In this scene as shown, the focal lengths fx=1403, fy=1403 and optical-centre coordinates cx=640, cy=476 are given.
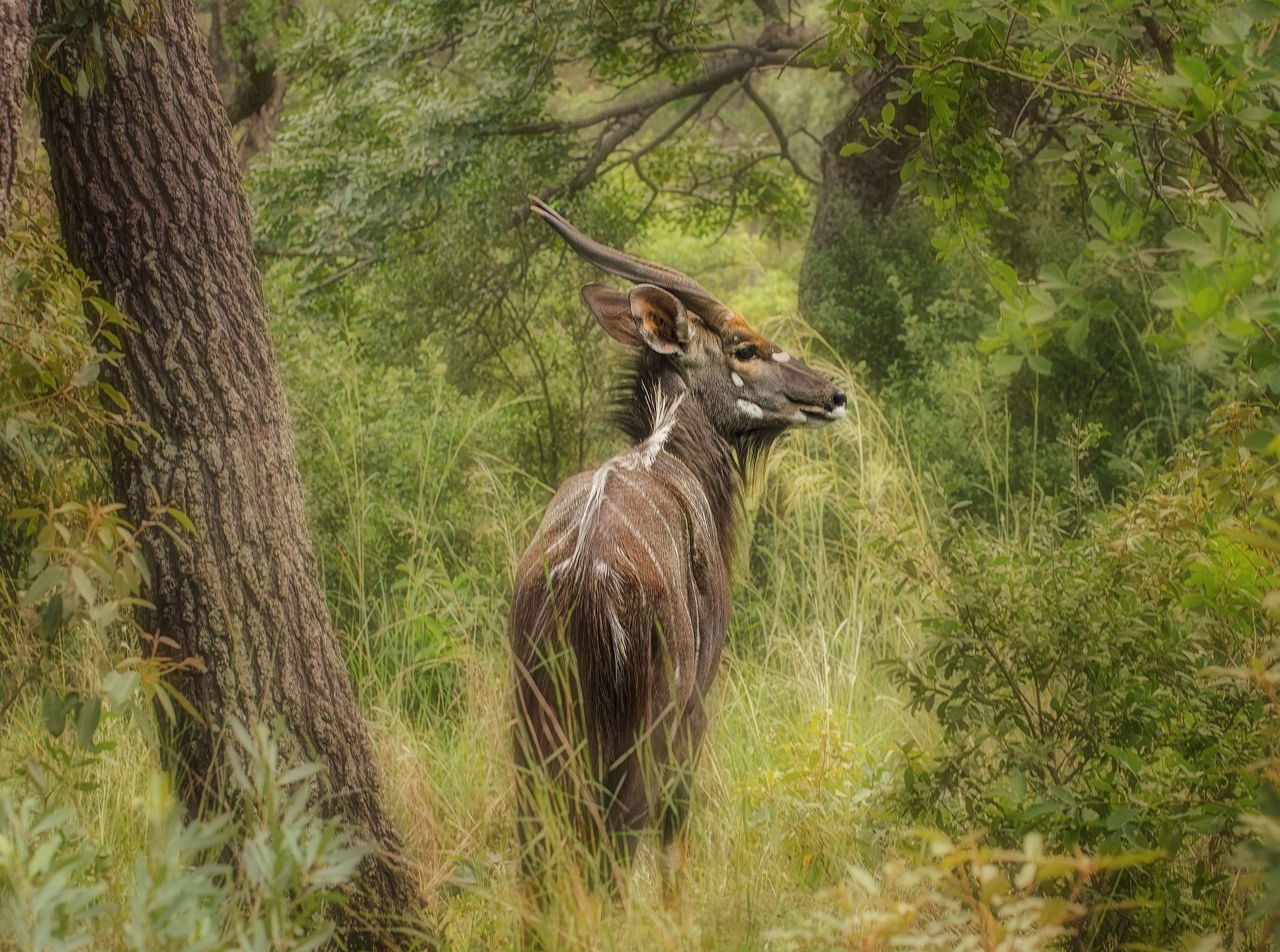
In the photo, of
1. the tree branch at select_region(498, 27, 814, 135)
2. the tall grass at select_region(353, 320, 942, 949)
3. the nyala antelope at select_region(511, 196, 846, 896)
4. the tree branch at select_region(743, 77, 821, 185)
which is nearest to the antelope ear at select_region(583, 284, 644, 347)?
the nyala antelope at select_region(511, 196, 846, 896)

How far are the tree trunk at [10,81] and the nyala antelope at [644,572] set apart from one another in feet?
5.03

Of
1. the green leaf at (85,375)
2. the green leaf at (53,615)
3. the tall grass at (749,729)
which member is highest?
the green leaf at (85,375)

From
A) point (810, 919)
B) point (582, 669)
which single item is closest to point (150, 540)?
point (582, 669)

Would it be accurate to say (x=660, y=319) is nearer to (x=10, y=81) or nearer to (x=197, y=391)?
(x=197, y=391)

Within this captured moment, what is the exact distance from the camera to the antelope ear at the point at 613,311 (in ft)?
16.0

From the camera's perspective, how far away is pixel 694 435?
15.5ft

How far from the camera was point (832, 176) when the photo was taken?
945 centimetres

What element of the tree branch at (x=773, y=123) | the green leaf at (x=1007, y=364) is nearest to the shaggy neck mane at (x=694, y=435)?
the green leaf at (x=1007, y=364)

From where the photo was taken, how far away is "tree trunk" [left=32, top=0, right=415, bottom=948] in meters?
3.47

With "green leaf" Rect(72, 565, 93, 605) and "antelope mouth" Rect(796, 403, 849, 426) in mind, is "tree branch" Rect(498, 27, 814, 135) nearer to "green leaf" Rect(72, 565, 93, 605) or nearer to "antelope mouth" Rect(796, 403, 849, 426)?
"antelope mouth" Rect(796, 403, 849, 426)

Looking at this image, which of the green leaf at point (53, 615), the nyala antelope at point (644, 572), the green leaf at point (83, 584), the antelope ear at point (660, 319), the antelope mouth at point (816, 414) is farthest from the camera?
the antelope mouth at point (816, 414)

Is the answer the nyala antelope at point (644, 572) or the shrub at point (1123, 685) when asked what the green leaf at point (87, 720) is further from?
the shrub at point (1123, 685)

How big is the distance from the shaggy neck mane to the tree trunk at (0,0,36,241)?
7.64 feet

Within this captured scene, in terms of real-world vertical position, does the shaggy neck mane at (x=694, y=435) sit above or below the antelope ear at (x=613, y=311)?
below
